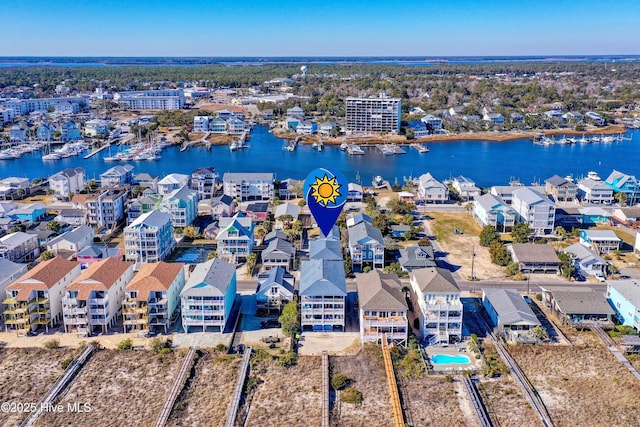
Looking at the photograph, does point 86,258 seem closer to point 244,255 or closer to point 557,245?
point 244,255

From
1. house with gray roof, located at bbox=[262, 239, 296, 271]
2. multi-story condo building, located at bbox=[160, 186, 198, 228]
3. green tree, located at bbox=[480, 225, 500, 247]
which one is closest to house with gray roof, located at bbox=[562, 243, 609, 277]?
green tree, located at bbox=[480, 225, 500, 247]

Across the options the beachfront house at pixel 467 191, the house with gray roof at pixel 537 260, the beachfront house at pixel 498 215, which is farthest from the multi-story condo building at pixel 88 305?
the beachfront house at pixel 467 191

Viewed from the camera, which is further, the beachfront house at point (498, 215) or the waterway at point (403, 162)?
the waterway at point (403, 162)

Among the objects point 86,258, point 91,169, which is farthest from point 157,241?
point 91,169

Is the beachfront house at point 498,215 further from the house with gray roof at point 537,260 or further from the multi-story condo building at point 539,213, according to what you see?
the house with gray roof at point 537,260

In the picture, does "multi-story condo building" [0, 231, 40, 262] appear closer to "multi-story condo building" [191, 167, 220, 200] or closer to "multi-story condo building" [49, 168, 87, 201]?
"multi-story condo building" [49, 168, 87, 201]

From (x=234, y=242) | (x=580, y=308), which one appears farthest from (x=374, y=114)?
(x=580, y=308)
